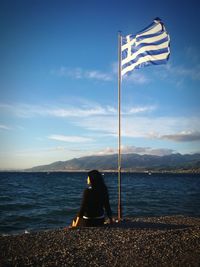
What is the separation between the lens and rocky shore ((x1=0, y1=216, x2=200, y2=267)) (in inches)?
242

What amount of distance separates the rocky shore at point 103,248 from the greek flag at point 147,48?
296 inches

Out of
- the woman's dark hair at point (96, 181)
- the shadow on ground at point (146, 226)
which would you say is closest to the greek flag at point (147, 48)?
the woman's dark hair at point (96, 181)

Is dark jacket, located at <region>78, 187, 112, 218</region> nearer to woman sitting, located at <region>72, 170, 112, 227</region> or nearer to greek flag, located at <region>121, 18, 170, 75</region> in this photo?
woman sitting, located at <region>72, 170, 112, 227</region>

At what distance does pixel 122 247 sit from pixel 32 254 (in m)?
2.48

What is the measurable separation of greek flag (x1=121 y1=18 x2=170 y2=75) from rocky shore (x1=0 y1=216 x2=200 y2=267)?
752 cm

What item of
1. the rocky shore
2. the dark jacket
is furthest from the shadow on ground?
the dark jacket

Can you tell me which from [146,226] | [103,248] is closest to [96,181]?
[103,248]

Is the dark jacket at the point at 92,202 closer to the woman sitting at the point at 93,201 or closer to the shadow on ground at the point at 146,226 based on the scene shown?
the woman sitting at the point at 93,201

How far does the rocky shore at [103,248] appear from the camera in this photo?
6145mm

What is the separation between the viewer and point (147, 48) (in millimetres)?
12172

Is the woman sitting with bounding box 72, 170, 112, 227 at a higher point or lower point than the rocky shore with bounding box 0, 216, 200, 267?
higher

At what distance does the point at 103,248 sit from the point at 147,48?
912 cm

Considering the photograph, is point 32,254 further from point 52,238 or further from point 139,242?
point 139,242

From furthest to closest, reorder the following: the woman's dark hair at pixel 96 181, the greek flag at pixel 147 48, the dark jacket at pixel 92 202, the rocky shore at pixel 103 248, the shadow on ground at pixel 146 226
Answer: the greek flag at pixel 147 48 < the shadow on ground at pixel 146 226 < the woman's dark hair at pixel 96 181 < the dark jacket at pixel 92 202 < the rocky shore at pixel 103 248
